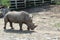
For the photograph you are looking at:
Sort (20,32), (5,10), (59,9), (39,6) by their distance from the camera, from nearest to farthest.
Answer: (20,32) → (5,10) → (59,9) → (39,6)

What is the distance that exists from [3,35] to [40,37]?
196cm

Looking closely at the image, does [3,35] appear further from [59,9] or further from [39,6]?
[39,6]

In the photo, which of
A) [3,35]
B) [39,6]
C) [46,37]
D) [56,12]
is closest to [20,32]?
[3,35]

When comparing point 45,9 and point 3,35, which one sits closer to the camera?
point 3,35

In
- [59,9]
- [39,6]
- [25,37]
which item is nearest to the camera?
[25,37]

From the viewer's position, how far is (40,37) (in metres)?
11.1

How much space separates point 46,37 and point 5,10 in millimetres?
9283

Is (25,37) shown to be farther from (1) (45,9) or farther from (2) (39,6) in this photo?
(2) (39,6)

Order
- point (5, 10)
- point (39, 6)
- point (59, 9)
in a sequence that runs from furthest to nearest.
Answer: point (39, 6) < point (59, 9) < point (5, 10)

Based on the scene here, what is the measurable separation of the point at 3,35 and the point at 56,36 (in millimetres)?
2659

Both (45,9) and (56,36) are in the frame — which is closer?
(56,36)

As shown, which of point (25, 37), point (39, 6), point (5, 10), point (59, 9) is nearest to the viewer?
point (25, 37)

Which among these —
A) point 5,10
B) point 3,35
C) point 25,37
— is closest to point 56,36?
point 25,37

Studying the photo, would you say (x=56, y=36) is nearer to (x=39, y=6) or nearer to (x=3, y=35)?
(x=3, y=35)
